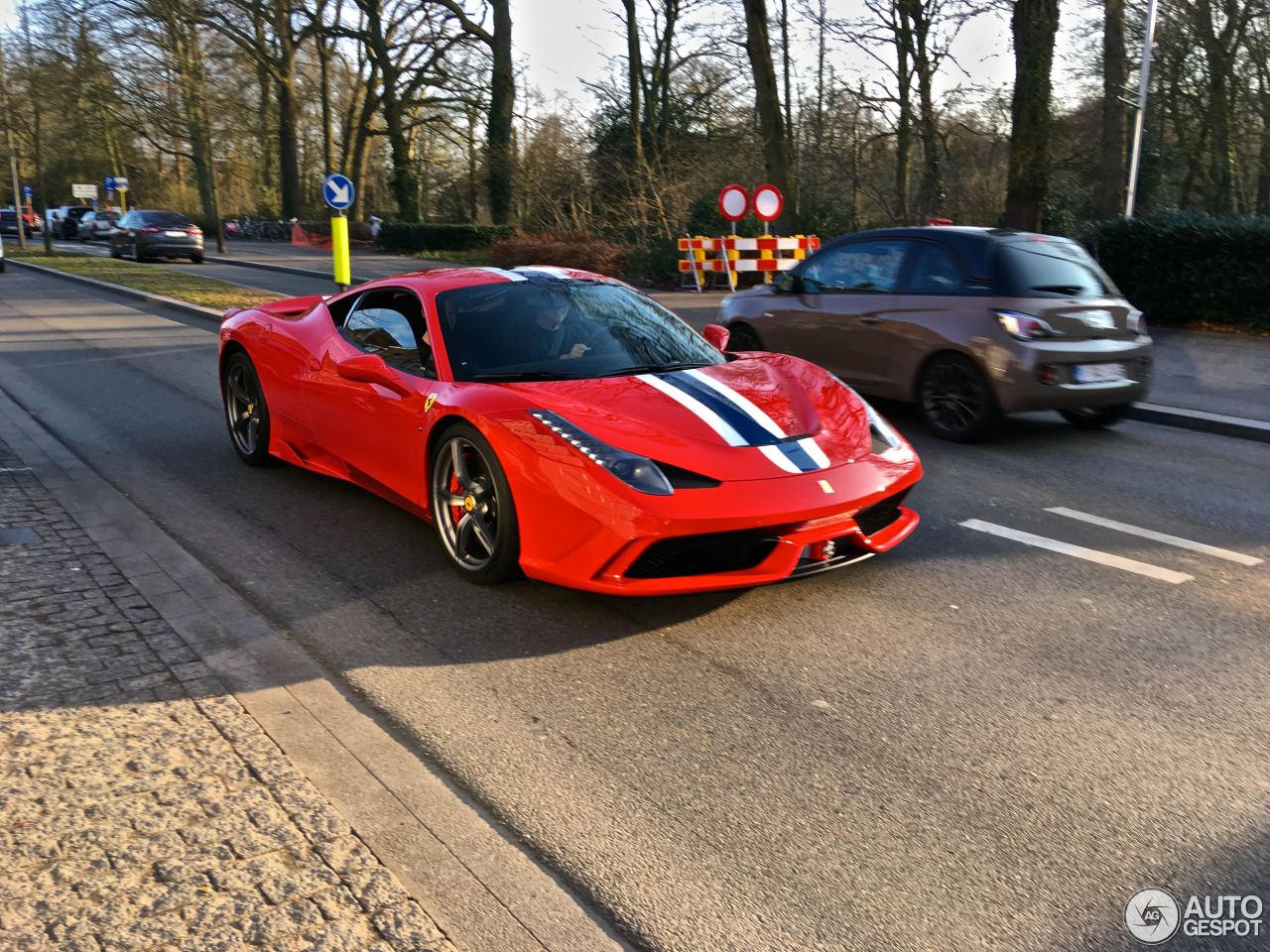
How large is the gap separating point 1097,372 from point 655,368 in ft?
13.5

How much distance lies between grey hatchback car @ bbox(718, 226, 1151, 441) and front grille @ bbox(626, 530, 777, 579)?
4096mm

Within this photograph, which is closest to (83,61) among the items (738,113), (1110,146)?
(738,113)

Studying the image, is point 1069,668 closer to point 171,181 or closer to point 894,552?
point 894,552

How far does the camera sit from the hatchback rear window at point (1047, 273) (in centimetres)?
773

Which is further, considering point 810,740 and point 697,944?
point 810,740

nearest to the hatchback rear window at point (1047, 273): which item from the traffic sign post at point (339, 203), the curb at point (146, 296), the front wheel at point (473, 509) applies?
the front wheel at point (473, 509)

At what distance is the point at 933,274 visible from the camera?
8164mm

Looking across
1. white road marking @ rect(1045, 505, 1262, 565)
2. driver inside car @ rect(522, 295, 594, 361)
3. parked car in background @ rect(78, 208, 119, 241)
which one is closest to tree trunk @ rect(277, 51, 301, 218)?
parked car in background @ rect(78, 208, 119, 241)

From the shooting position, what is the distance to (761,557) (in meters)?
4.28

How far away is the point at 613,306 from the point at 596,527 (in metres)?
1.93

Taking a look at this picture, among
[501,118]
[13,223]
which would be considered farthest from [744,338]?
[13,223]

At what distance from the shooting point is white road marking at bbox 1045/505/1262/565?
17.6 ft

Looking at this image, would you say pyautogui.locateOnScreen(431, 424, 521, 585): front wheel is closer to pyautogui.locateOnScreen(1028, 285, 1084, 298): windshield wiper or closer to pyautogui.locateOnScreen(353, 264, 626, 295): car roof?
pyautogui.locateOnScreen(353, 264, 626, 295): car roof

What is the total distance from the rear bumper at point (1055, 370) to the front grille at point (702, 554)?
Result: 4.07 metres
